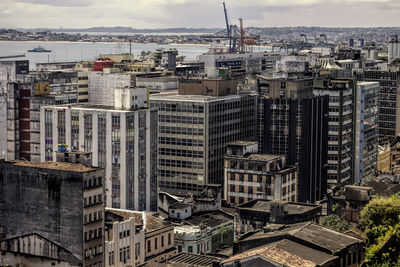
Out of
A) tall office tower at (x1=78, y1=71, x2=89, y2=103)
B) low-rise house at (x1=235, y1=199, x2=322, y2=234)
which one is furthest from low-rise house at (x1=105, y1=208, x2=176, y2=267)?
tall office tower at (x1=78, y1=71, x2=89, y2=103)

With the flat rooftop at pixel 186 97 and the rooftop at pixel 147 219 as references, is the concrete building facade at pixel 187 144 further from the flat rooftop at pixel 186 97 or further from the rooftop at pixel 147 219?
the rooftop at pixel 147 219

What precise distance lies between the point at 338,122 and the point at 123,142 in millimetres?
57222

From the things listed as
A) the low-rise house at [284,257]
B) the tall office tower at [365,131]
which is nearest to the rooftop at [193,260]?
the low-rise house at [284,257]

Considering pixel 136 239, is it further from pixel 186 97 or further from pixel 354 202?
pixel 186 97

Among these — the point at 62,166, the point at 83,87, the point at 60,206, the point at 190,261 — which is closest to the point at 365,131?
the point at 83,87

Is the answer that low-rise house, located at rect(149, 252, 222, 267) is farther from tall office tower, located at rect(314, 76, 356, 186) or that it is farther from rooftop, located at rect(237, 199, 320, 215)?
tall office tower, located at rect(314, 76, 356, 186)

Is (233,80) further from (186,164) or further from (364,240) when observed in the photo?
(364,240)

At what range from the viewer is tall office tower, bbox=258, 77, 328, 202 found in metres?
162

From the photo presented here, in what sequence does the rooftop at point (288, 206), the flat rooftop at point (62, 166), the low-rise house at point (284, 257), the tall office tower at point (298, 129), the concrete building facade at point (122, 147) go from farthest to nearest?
1. the tall office tower at point (298, 129)
2. the concrete building facade at point (122, 147)
3. the rooftop at point (288, 206)
4. the flat rooftop at point (62, 166)
5. the low-rise house at point (284, 257)

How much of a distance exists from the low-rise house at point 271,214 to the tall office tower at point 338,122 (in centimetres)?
5420

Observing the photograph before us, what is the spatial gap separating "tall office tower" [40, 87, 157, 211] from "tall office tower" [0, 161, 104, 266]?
29.8 m

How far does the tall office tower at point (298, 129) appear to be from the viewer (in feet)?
532

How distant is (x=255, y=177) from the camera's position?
14225cm

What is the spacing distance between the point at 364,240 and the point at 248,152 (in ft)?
162
